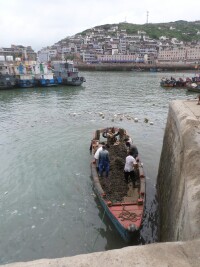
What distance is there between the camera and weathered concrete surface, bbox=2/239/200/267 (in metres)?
3.91

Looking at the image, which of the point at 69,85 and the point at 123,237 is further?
the point at 69,85

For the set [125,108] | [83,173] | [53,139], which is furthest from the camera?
[125,108]

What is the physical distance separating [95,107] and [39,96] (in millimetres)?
12831

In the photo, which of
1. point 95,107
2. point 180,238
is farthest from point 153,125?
point 180,238

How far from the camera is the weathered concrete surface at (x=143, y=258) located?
3.91m

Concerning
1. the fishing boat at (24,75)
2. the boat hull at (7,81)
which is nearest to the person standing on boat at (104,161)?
the boat hull at (7,81)

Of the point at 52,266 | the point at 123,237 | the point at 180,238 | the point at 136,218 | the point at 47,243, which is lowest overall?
the point at 47,243

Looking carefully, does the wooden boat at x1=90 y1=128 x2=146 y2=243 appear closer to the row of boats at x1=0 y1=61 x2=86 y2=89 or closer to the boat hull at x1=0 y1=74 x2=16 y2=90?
the boat hull at x1=0 y1=74 x2=16 y2=90

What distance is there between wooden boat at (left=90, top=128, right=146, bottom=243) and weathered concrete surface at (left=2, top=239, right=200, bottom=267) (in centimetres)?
331

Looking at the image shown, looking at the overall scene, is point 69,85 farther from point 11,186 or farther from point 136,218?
point 136,218

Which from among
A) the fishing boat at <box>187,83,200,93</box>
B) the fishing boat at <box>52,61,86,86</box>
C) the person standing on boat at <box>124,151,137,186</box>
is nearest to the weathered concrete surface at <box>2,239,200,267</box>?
the person standing on boat at <box>124,151,137,186</box>

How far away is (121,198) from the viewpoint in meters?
9.51

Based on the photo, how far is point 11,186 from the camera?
12.3 metres

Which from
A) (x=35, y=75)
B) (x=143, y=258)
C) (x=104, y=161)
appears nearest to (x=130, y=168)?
(x=104, y=161)
